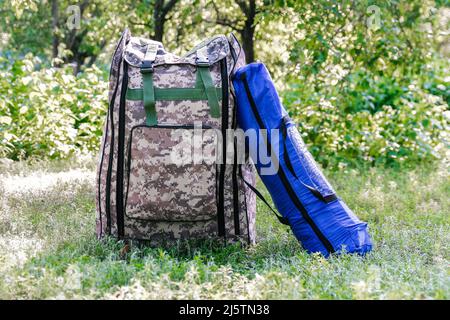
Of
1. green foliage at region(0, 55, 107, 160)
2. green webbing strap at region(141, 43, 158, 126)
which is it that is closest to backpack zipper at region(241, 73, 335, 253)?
green webbing strap at region(141, 43, 158, 126)

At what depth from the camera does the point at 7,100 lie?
21.2ft

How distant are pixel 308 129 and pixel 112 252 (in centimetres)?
375

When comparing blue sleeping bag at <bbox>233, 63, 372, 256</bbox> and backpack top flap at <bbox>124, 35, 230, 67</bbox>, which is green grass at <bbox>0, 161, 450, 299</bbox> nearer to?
blue sleeping bag at <bbox>233, 63, 372, 256</bbox>

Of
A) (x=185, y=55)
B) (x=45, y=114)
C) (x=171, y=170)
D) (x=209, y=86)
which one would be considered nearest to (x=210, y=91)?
(x=209, y=86)

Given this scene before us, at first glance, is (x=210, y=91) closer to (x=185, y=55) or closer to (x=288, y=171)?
(x=185, y=55)

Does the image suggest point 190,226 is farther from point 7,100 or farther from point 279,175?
point 7,100

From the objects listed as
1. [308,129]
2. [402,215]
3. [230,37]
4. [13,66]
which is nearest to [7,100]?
[13,66]

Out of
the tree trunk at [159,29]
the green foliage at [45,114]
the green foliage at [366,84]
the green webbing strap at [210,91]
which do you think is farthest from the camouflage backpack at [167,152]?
the tree trunk at [159,29]

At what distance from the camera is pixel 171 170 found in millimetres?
3477

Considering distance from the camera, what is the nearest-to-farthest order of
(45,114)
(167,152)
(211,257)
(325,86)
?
(211,257)
(167,152)
(325,86)
(45,114)

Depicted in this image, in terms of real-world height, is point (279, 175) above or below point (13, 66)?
below

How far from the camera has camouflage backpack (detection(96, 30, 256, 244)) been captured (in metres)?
3.48

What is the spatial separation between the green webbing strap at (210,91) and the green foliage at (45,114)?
3.06m

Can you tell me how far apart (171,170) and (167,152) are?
10 centimetres
